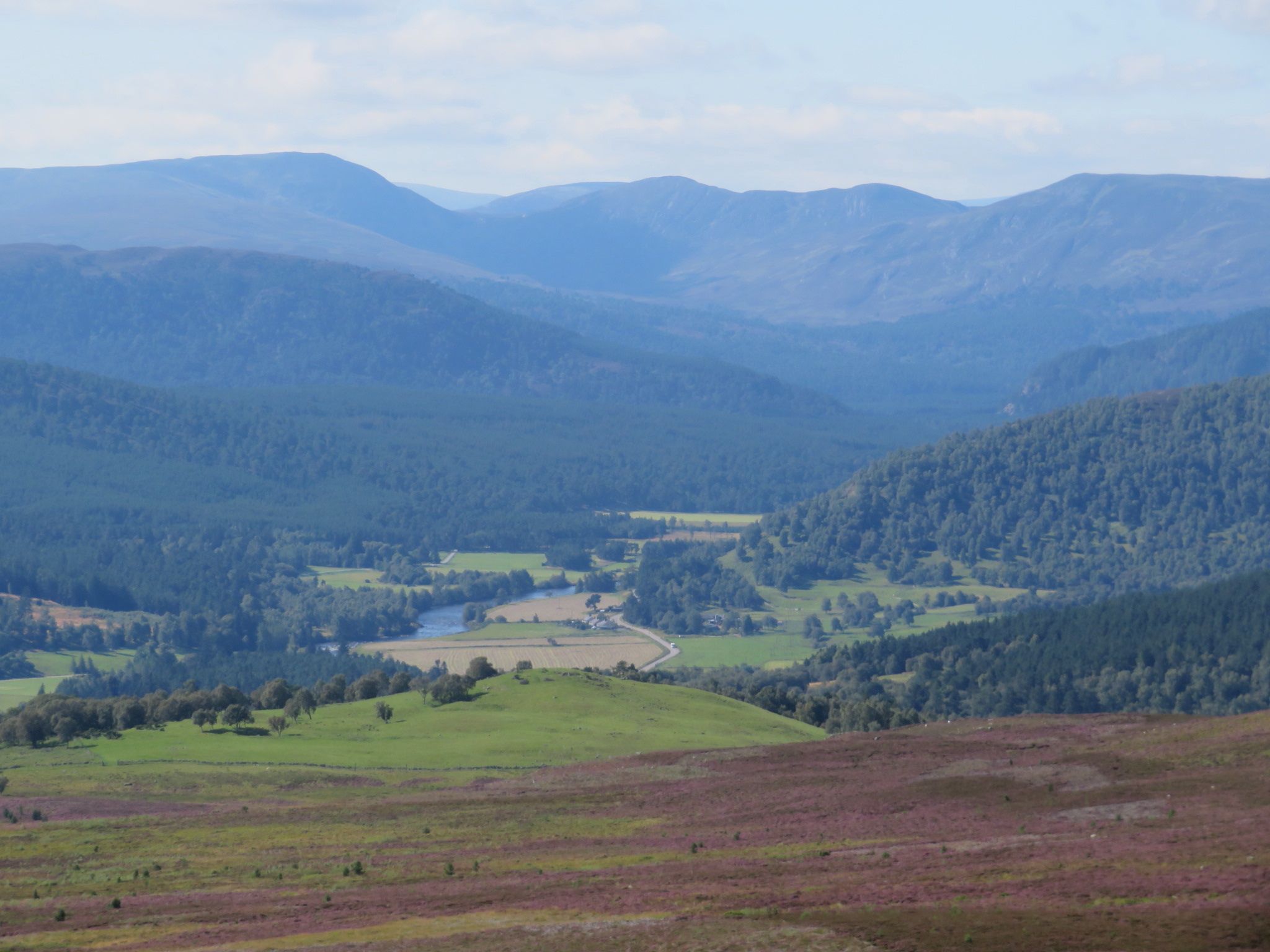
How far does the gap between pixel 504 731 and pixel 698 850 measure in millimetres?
54436

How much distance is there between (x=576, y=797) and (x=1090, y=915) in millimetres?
44520

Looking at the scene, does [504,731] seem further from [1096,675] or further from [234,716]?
[1096,675]

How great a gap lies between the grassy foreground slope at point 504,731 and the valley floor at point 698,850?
6.91 meters

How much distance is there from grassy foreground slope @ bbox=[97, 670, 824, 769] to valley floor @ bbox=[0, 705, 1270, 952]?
6.91 meters

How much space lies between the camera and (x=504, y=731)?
120250 mm

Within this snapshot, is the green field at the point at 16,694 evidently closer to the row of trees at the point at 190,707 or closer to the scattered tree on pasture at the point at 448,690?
the row of trees at the point at 190,707

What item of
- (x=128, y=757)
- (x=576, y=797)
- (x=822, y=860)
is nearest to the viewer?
(x=822, y=860)

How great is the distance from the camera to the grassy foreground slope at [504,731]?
11062 cm

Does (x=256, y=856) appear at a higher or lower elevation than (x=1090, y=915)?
lower

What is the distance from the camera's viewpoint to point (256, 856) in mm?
71625

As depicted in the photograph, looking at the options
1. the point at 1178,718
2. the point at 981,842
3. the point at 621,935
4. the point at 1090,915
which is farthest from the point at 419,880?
the point at 1178,718

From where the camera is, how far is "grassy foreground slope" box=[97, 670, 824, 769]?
11062cm

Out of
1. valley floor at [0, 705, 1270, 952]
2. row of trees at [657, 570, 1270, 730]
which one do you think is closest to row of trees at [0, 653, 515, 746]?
valley floor at [0, 705, 1270, 952]

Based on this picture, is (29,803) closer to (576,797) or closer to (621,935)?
(576,797)
